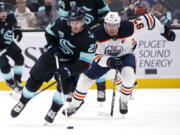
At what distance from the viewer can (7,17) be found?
275 inches

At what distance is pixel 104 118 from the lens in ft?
19.0

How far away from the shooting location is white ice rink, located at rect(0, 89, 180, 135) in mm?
5059

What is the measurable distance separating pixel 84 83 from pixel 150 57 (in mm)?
2237

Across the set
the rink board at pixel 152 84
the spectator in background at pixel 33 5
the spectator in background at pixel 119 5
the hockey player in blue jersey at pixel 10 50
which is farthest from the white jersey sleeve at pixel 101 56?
the spectator in background at pixel 33 5

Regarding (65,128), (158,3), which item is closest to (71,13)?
(65,128)

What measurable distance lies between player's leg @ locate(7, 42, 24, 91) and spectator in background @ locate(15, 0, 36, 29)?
841mm

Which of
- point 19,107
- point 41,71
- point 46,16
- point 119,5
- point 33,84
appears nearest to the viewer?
point 41,71

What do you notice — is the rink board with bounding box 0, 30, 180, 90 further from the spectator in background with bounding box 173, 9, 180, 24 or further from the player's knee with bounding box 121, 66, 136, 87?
the player's knee with bounding box 121, 66, 136, 87

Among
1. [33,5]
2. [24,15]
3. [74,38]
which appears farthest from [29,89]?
[33,5]

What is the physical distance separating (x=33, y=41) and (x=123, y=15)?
116cm

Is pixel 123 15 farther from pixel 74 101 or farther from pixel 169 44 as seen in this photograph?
pixel 74 101

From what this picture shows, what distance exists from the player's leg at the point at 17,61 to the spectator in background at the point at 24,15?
2.76 feet

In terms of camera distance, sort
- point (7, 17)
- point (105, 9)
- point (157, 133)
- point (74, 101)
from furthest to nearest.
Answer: point (7, 17) → point (105, 9) → point (74, 101) → point (157, 133)

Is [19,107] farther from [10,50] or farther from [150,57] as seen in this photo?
[150,57]
